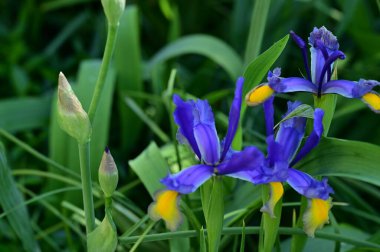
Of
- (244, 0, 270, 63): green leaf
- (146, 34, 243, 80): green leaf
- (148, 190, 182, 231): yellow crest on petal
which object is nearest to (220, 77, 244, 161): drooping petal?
(148, 190, 182, 231): yellow crest on petal

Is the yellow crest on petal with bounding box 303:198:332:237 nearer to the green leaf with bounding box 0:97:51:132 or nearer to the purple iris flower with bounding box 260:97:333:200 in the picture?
the purple iris flower with bounding box 260:97:333:200

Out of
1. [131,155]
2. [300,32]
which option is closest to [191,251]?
[131,155]

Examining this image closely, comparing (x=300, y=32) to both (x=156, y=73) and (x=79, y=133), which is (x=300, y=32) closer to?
(x=156, y=73)

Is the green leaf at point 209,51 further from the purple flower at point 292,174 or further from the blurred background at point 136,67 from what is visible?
the purple flower at point 292,174

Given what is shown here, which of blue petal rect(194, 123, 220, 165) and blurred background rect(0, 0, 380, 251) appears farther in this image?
blurred background rect(0, 0, 380, 251)

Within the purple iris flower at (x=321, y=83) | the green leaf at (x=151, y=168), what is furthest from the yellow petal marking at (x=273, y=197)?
the green leaf at (x=151, y=168)

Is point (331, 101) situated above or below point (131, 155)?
above
